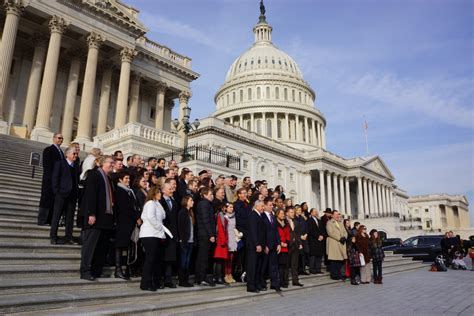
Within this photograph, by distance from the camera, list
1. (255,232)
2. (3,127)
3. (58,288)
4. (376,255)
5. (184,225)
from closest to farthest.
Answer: (58,288), (184,225), (255,232), (376,255), (3,127)

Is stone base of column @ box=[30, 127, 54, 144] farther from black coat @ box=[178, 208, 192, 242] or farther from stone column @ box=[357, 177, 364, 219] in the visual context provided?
stone column @ box=[357, 177, 364, 219]

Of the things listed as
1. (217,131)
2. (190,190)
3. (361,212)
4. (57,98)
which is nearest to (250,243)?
(190,190)

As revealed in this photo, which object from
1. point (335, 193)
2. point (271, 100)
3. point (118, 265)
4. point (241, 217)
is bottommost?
point (118, 265)

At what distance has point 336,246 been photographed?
37.0 feet

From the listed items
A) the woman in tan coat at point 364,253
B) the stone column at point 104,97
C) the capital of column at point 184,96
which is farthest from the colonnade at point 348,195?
the woman in tan coat at point 364,253

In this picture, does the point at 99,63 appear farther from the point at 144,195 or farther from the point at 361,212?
the point at 361,212

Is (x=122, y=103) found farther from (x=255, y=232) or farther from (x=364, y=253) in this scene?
(x=255, y=232)

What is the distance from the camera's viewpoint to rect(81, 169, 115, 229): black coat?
6.55 meters

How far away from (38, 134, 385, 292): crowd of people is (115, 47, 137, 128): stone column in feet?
57.5

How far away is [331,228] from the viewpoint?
11.6m

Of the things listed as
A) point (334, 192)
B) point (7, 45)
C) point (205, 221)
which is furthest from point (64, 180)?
point (334, 192)

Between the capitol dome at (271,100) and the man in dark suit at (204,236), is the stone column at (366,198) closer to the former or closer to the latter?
the capitol dome at (271,100)

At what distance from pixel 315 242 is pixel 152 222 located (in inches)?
242

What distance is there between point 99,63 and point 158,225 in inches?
1035
